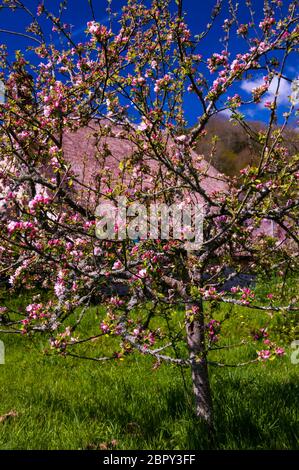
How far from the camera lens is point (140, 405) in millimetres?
4516

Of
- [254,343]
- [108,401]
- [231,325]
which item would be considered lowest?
[108,401]

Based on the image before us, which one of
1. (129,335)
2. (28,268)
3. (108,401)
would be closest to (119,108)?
(28,268)

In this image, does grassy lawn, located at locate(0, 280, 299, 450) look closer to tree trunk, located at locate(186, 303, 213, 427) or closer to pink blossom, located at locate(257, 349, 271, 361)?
tree trunk, located at locate(186, 303, 213, 427)

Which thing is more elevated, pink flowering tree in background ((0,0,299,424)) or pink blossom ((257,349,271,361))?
pink flowering tree in background ((0,0,299,424))

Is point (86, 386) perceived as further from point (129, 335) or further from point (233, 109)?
point (233, 109)

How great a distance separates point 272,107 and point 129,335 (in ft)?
6.49

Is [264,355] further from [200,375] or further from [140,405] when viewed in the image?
[140,405]

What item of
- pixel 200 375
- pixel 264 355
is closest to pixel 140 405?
pixel 200 375

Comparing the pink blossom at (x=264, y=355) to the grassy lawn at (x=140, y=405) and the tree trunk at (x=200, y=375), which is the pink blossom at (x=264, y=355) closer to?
the grassy lawn at (x=140, y=405)

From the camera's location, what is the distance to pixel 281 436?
3703 millimetres

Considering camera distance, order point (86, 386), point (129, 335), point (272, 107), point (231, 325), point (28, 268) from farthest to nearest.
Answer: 1. point (231, 325)
2. point (86, 386)
3. point (28, 268)
4. point (129, 335)
5. point (272, 107)

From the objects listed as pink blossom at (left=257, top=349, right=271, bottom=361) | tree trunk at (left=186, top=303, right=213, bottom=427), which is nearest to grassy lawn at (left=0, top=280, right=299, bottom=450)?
tree trunk at (left=186, top=303, right=213, bottom=427)

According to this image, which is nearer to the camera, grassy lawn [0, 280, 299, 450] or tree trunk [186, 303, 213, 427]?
grassy lawn [0, 280, 299, 450]

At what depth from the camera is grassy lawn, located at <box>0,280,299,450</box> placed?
12.3 ft
